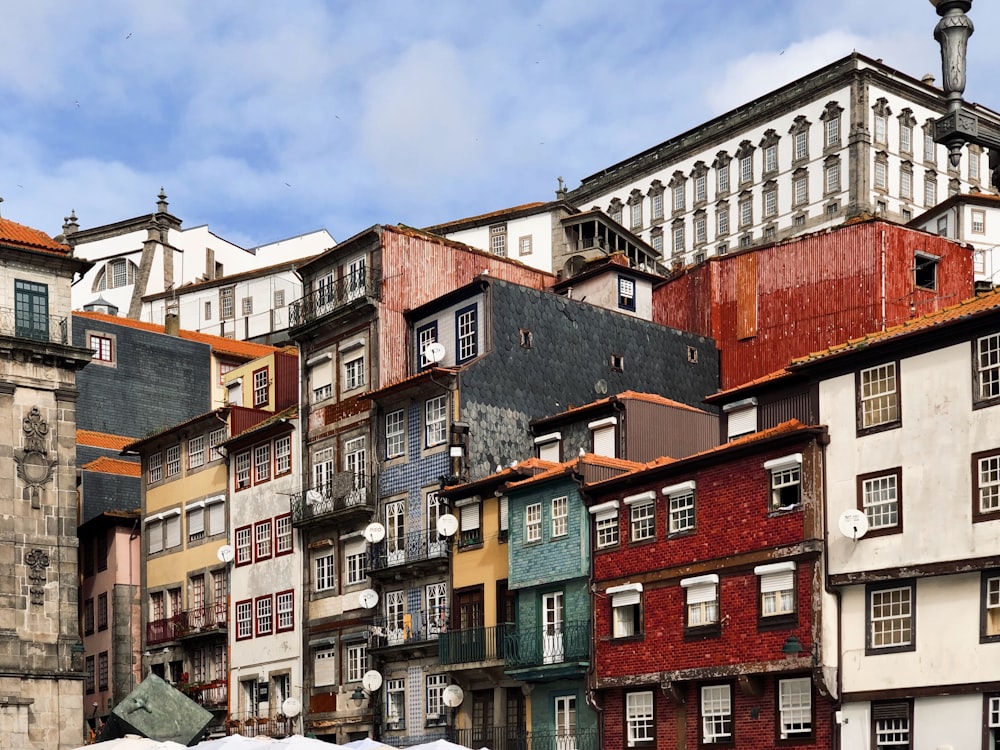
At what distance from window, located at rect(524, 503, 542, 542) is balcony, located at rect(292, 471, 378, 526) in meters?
10.1

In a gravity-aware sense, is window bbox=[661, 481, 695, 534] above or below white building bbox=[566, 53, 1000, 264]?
below

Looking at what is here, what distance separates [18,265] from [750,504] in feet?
126

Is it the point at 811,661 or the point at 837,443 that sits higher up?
the point at 837,443

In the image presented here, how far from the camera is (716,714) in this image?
42688 mm

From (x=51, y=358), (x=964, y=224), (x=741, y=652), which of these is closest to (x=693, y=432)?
(x=741, y=652)

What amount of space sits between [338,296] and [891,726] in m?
32.4

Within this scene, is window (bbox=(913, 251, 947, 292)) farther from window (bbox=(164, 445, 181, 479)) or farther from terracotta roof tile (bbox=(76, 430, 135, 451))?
terracotta roof tile (bbox=(76, 430, 135, 451))

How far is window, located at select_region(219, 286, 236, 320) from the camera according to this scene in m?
114

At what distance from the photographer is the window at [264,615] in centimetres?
6456

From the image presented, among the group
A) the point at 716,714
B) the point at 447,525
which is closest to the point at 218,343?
the point at 447,525

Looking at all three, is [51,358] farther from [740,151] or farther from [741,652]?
[740,151]

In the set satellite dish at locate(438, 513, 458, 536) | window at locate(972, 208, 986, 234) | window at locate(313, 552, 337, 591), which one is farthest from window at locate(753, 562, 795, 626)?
window at locate(972, 208, 986, 234)

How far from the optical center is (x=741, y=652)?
137 feet

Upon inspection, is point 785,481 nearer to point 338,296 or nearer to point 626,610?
point 626,610
